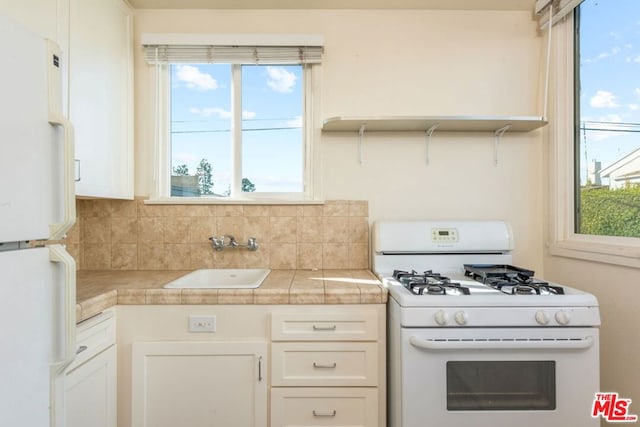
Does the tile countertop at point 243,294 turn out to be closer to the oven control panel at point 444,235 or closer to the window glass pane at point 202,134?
the oven control panel at point 444,235

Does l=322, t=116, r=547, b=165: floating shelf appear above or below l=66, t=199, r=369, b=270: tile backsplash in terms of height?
above

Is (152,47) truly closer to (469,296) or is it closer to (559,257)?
(469,296)

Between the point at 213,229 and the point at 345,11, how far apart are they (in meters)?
1.53

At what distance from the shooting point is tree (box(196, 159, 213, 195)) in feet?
6.79

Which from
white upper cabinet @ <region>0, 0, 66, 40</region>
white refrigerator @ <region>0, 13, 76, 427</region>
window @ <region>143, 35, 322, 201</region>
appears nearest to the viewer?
white refrigerator @ <region>0, 13, 76, 427</region>

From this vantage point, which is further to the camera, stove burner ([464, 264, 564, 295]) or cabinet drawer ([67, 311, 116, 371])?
stove burner ([464, 264, 564, 295])

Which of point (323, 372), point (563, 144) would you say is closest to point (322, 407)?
point (323, 372)

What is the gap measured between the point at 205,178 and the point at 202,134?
274 mm

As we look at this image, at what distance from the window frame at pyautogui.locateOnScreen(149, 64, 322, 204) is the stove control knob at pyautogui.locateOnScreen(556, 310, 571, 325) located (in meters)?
1.26

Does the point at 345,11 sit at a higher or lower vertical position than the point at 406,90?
higher

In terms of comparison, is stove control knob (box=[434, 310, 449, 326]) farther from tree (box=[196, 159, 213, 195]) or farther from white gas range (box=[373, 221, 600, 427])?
tree (box=[196, 159, 213, 195])

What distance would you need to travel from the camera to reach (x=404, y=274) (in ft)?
5.55

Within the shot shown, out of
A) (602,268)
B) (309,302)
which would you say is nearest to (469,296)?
(309,302)

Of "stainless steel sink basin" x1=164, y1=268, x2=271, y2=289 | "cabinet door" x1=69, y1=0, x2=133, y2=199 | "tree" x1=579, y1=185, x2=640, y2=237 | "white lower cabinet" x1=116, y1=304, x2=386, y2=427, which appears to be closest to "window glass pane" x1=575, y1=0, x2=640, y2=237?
"tree" x1=579, y1=185, x2=640, y2=237
